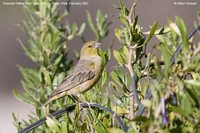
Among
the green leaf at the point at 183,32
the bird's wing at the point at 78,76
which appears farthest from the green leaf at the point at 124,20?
the bird's wing at the point at 78,76

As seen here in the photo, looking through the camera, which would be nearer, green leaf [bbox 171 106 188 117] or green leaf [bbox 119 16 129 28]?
green leaf [bbox 171 106 188 117]

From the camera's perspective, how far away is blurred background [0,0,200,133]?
10.0 meters

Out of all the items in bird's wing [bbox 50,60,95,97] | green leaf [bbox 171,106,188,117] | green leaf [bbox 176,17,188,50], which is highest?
bird's wing [bbox 50,60,95,97]

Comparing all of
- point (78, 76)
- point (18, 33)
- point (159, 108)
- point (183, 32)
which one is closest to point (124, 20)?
point (183, 32)

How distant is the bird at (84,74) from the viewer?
380 cm

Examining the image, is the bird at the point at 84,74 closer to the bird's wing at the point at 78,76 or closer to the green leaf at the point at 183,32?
the bird's wing at the point at 78,76

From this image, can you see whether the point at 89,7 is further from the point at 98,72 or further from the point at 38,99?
the point at 38,99

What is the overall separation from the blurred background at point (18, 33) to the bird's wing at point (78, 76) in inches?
206

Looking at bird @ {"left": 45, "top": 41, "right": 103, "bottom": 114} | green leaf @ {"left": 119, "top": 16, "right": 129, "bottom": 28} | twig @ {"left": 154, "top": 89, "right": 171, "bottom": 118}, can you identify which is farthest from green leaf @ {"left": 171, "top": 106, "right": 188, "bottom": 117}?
bird @ {"left": 45, "top": 41, "right": 103, "bottom": 114}

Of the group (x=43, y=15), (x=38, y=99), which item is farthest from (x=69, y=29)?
(x=38, y=99)

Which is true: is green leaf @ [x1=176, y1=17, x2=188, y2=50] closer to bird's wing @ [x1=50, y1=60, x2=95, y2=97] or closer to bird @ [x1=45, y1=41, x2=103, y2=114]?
bird @ [x1=45, y1=41, x2=103, y2=114]

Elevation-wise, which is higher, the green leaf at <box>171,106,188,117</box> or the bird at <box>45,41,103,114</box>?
the bird at <box>45,41,103,114</box>

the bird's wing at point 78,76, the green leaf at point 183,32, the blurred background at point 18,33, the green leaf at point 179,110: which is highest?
the blurred background at point 18,33

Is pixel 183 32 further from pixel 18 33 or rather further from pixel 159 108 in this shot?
pixel 18 33
